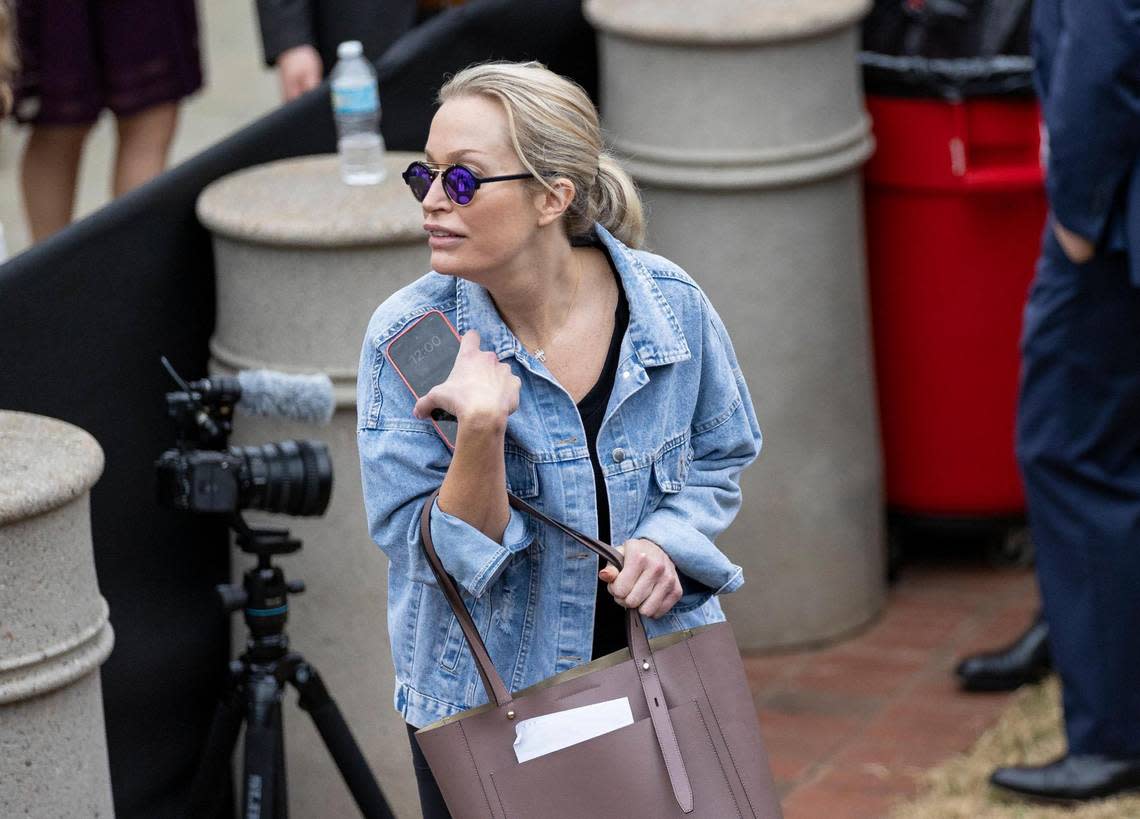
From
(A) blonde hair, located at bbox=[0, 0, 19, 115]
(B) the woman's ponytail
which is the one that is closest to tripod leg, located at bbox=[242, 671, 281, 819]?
(B) the woman's ponytail

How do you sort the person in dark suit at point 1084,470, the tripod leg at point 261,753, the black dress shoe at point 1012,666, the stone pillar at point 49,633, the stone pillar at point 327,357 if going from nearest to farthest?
the stone pillar at point 49,633 → the tripod leg at point 261,753 → the stone pillar at point 327,357 → the person in dark suit at point 1084,470 → the black dress shoe at point 1012,666

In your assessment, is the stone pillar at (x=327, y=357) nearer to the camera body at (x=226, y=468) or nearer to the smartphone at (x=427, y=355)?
the camera body at (x=226, y=468)

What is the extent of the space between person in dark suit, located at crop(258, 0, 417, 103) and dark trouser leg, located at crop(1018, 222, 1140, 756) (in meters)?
2.19

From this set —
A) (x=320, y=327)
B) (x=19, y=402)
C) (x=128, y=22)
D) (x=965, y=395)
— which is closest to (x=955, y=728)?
(x=965, y=395)

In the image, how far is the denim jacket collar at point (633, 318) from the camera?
8.43ft

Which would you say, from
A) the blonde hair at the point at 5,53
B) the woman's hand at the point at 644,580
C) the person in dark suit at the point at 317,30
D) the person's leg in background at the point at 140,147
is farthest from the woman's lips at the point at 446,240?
the person's leg in background at the point at 140,147

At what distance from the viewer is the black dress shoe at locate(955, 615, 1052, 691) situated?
4684 millimetres

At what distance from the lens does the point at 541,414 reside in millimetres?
2551

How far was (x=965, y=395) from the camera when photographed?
5160 millimetres

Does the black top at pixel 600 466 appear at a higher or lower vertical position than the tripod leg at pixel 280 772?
higher

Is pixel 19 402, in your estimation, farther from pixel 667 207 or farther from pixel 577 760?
pixel 667 207

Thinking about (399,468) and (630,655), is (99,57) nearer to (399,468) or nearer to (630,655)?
(399,468)

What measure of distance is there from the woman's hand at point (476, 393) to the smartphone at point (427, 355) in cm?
7

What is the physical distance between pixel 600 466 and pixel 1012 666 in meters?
2.41
